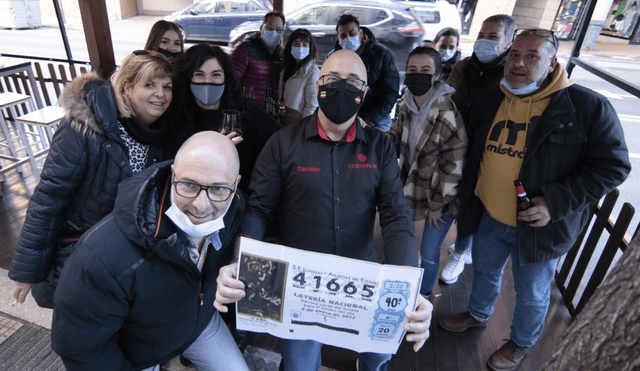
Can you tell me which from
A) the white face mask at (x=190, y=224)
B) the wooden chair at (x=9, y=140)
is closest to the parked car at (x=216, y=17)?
the wooden chair at (x=9, y=140)

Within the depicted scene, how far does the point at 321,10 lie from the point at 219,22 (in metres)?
3.27

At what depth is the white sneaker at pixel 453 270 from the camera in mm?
3396

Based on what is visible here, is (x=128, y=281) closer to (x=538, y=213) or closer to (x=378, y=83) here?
→ (x=538, y=213)

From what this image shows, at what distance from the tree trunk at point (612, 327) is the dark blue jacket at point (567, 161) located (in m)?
1.46

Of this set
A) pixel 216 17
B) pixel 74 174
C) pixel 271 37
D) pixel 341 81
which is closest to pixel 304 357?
pixel 341 81

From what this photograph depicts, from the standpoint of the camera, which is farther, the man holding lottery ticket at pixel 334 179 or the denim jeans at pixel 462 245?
the denim jeans at pixel 462 245

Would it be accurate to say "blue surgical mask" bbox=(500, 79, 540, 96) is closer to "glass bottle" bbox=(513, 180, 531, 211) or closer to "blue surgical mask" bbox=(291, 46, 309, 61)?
"glass bottle" bbox=(513, 180, 531, 211)

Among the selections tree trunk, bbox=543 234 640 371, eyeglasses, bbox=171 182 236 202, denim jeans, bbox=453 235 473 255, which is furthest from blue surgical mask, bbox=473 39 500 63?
tree trunk, bbox=543 234 640 371

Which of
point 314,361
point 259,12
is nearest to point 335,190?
point 314,361

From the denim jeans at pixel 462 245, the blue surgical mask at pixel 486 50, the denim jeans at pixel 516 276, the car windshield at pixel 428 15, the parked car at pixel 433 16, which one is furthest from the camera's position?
the car windshield at pixel 428 15

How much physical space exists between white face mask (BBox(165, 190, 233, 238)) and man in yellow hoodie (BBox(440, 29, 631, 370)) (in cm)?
167

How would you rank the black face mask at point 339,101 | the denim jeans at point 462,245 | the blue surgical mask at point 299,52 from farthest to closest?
the blue surgical mask at point 299,52 → the denim jeans at point 462,245 → the black face mask at point 339,101

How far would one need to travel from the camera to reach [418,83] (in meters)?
2.42

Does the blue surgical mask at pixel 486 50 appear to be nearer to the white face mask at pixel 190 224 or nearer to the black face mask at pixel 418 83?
the black face mask at pixel 418 83
